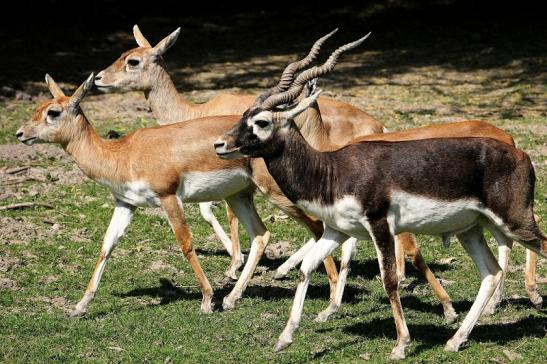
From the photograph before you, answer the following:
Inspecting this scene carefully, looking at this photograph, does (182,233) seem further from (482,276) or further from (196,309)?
(482,276)

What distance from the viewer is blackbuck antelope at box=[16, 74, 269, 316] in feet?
30.4

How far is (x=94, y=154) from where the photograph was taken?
380 inches

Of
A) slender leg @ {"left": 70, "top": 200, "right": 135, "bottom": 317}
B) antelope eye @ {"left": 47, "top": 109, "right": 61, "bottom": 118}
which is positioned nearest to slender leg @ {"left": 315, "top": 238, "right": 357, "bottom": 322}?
slender leg @ {"left": 70, "top": 200, "right": 135, "bottom": 317}

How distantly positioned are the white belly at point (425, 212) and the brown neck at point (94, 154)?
282 centimetres

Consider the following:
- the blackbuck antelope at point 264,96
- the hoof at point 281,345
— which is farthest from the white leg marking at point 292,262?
the hoof at point 281,345

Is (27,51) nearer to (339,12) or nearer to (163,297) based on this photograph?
(339,12)

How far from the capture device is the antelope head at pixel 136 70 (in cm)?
1179

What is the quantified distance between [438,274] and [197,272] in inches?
98.0

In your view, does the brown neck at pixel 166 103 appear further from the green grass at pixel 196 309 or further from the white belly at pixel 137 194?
the white belly at pixel 137 194

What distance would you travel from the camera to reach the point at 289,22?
25.0 m

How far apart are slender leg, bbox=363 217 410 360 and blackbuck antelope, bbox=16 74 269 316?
2028 millimetres

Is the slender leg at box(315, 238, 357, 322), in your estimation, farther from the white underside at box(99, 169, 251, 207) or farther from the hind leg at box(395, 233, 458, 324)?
the white underside at box(99, 169, 251, 207)

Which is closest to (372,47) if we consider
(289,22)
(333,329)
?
(289,22)

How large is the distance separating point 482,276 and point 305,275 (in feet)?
4.57
